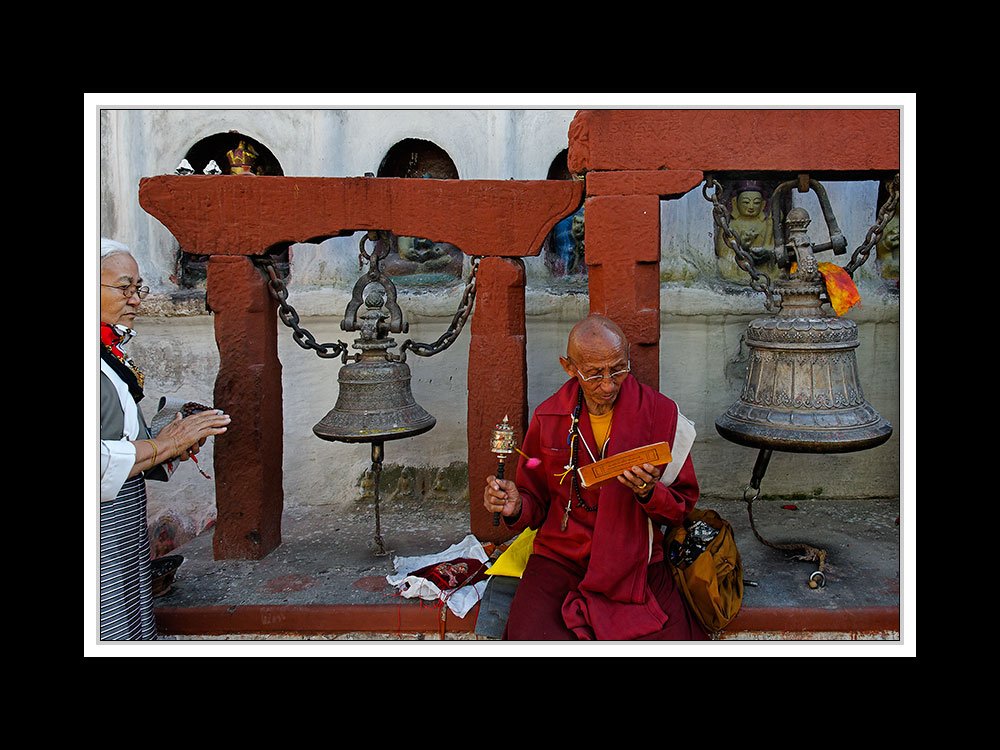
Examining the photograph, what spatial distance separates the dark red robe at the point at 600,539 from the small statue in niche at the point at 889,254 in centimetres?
410

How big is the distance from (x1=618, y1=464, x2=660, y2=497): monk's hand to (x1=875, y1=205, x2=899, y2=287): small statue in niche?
4.46 metres

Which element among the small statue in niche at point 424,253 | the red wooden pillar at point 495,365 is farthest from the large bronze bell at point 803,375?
the small statue in niche at point 424,253

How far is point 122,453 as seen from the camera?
3105 millimetres

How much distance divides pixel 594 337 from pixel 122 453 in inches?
86.0

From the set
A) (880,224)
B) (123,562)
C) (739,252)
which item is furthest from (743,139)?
(123,562)

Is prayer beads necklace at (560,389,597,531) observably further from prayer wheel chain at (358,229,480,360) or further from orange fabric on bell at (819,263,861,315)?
orange fabric on bell at (819,263,861,315)

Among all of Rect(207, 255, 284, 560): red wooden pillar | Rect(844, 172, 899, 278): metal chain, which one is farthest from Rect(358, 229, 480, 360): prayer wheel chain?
Rect(844, 172, 899, 278): metal chain

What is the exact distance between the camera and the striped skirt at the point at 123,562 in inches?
123

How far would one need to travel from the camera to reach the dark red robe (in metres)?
3.13

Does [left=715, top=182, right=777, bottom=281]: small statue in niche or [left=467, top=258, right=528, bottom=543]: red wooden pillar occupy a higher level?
[left=715, top=182, right=777, bottom=281]: small statue in niche

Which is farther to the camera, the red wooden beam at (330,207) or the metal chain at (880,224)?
the red wooden beam at (330,207)

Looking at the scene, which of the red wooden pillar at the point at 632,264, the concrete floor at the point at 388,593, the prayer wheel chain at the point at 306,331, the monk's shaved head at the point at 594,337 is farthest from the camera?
the prayer wheel chain at the point at 306,331

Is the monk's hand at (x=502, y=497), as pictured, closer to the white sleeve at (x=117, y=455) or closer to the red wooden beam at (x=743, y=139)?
the white sleeve at (x=117, y=455)

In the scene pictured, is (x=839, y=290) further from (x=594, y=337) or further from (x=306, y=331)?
(x=306, y=331)
